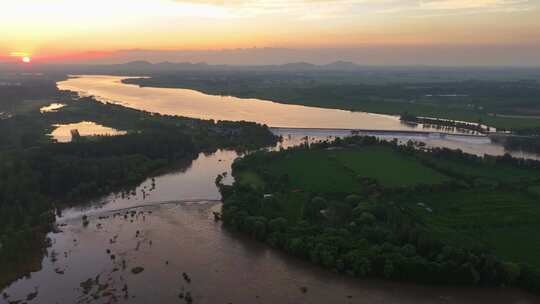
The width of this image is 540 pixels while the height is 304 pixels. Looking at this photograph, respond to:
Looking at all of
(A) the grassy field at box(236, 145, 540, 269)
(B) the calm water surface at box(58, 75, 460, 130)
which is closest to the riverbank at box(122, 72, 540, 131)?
(B) the calm water surface at box(58, 75, 460, 130)

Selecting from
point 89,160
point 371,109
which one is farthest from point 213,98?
point 89,160

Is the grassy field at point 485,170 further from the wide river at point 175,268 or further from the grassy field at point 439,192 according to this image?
the wide river at point 175,268

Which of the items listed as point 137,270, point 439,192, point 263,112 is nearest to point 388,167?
point 439,192

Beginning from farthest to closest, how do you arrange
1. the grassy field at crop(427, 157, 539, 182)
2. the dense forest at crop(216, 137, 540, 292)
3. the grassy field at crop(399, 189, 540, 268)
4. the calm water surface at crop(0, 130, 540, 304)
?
the grassy field at crop(427, 157, 539, 182)
the grassy field at crop(399, 189, 540, 268)
the dense forest at crop(216, 137, 540, 292)
the calm water surface at crop(0, 130, 540, 304)

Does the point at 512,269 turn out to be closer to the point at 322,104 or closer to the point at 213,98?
the point at 322,104

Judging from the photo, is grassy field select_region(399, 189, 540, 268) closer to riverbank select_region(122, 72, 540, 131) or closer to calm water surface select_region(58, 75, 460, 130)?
calm water surface select_region(58, 75, 460, 130)

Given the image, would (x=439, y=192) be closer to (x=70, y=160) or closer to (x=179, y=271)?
(x=179, y=271)

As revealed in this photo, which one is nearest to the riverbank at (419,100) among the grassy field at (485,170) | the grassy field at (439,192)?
the grassy field at (485,170)
